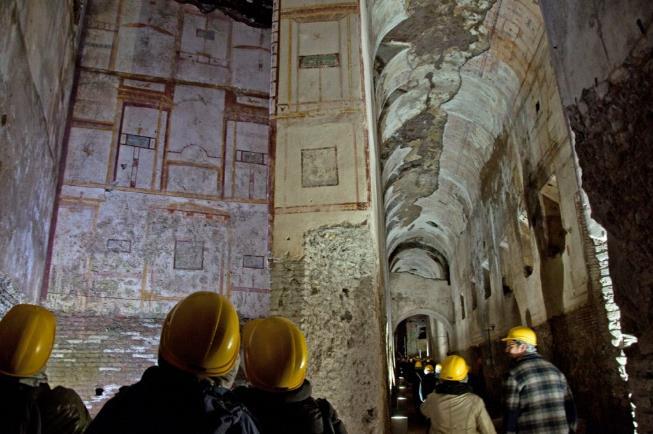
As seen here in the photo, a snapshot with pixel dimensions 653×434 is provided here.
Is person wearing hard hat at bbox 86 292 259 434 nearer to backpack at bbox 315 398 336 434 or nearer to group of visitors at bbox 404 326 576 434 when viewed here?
backpack at bbox 315 398 336 434

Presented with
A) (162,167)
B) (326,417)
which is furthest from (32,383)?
(162,167)

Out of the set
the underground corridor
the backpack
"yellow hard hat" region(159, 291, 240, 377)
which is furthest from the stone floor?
"yellow hard hat" region(159, 291, 240, 377)

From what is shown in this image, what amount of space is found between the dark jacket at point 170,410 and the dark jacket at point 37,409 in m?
0.77

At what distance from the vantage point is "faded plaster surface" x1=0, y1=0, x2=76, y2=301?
482cm

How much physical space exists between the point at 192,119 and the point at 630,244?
8.45 metres

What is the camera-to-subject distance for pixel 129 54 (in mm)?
9359

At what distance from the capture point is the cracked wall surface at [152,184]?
26.3 feet

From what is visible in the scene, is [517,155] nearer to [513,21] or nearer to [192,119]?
[513,21]

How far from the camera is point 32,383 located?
1.95 metres

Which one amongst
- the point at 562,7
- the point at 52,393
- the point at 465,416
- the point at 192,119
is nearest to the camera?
the point at 52,393

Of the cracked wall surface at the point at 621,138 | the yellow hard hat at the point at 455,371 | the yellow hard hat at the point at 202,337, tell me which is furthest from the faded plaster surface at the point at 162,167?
the yellow hard hat at the point at 202,337

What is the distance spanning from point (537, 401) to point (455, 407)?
50cm

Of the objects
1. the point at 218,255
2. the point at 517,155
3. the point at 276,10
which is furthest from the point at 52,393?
the point at 517,155

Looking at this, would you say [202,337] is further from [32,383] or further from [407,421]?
[407,421]
